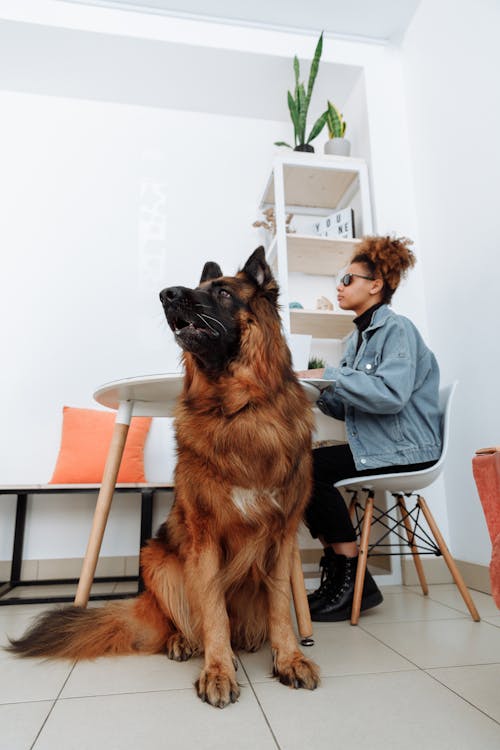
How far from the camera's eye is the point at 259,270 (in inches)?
59.7

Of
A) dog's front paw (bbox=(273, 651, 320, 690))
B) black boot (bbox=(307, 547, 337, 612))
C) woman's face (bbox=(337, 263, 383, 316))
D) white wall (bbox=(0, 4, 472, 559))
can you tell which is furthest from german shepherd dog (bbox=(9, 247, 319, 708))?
white wall (bbox=(0, 4, 472, 559))

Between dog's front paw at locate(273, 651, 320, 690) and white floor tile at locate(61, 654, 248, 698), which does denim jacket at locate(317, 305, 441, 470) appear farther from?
white floor tile at locate(61, 654, 248, 698)

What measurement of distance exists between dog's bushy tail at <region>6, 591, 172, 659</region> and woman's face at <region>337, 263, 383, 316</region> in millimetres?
1459

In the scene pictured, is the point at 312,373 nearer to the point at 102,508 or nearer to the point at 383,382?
the point at 383,382

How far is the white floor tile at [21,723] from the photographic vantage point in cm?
95

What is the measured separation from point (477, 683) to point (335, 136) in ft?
9.87

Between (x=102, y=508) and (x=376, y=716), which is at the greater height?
(x=102, y=508)

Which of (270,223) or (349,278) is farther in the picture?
(270,223)

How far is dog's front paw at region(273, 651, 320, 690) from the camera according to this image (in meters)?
1.19

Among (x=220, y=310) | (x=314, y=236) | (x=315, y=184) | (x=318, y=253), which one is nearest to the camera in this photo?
(x=220, y=310)

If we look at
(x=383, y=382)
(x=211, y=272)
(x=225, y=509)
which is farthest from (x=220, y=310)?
(x=383, y=382)

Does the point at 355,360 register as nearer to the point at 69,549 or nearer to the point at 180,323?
the point at 180,323

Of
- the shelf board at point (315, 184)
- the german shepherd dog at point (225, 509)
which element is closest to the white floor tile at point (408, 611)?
the german shepherd dog at point (225, 509)

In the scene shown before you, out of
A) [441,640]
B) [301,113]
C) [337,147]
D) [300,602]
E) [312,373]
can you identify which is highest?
[301,113]
